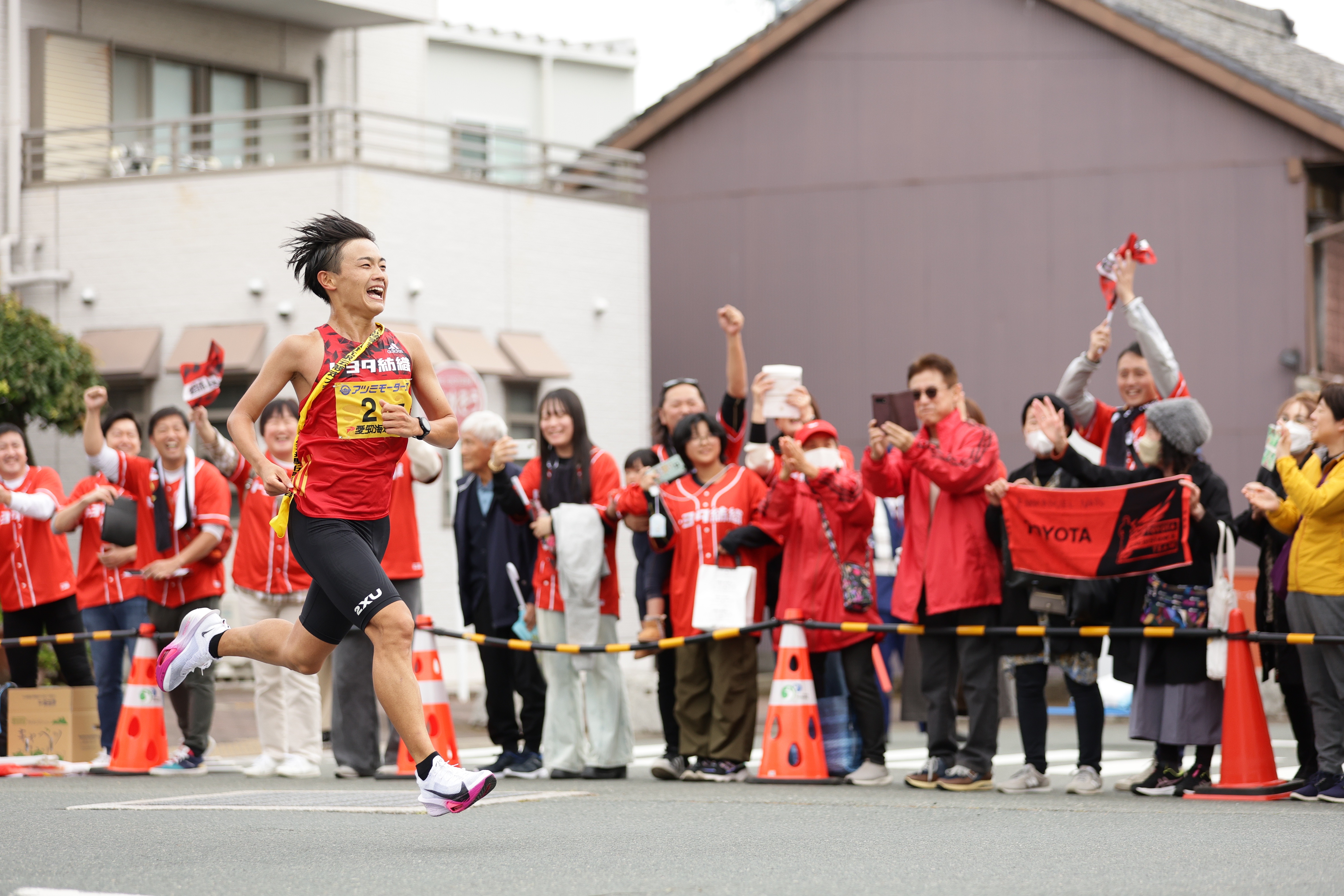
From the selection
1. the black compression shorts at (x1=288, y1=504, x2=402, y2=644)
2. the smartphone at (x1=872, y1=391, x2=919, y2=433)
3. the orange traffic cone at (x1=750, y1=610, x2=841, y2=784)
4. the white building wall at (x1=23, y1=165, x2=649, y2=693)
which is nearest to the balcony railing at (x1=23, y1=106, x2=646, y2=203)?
the white building wall at (x1=23, y1=165, x2=649, y2=693)

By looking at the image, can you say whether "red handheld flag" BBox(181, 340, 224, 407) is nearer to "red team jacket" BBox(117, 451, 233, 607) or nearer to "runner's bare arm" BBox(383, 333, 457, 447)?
"red team jacket" BBox(117, 451, 233, 607)

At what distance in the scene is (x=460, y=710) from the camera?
1864cm

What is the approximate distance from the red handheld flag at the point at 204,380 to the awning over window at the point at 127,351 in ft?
36.4

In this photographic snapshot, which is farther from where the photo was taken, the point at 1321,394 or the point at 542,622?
the point at 542,622

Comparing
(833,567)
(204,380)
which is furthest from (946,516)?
(204,380)

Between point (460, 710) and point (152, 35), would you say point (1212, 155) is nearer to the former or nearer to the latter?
point (460, 710)

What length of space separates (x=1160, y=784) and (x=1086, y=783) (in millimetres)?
380

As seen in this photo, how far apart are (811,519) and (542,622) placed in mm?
1801

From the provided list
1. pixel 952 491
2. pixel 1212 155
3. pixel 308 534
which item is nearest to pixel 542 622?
pixel 952 491

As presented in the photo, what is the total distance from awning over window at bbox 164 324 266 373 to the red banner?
523 inches

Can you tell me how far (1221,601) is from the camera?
9.12 metres

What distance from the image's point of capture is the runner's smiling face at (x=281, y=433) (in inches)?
424

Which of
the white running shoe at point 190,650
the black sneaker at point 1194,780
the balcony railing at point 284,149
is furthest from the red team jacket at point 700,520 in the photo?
the balcony railing at point 284,149

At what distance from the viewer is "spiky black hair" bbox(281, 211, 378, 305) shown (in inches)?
278
